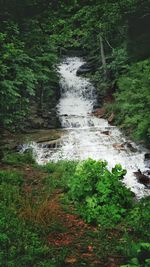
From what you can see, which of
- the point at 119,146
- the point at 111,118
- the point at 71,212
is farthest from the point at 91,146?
the point at 71,212

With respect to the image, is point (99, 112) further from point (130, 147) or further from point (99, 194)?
point (99, 194)

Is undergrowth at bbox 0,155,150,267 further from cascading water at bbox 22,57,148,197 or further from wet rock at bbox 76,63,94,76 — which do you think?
wet rock at bbox 76,63,94,76

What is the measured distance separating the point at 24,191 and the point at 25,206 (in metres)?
2.13

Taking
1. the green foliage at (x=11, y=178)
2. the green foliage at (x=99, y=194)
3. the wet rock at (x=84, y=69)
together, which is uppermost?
the wet rock at (x=84, y=69)

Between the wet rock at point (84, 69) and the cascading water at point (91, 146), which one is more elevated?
the wet rock at point (84, 69)

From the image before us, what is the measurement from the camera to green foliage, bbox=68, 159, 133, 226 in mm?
9047

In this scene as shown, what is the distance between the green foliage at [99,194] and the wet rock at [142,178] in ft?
11.6

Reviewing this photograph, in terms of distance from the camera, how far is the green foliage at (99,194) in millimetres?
9047

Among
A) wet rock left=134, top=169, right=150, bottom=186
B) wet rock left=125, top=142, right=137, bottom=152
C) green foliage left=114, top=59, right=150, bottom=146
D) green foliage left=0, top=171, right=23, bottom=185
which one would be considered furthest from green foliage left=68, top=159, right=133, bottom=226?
wet rock left=125, top=142, right=137, bottom=152

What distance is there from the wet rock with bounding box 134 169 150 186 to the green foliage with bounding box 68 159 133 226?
3.52 metres

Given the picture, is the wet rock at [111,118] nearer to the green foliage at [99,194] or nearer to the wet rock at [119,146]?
the wet rock at [119,146]

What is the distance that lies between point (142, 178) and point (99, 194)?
4.60 meters

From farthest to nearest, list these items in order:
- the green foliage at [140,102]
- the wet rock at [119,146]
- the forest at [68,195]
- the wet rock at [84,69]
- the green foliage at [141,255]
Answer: the wet rock at [84,69] < the wet rock at [119,146] < the green foliage at [140,102] < the green foliage at [141,255] < the forest at [68,195]

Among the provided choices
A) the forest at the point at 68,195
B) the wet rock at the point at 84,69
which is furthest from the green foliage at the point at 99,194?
the wet rock at the point at 84,69
